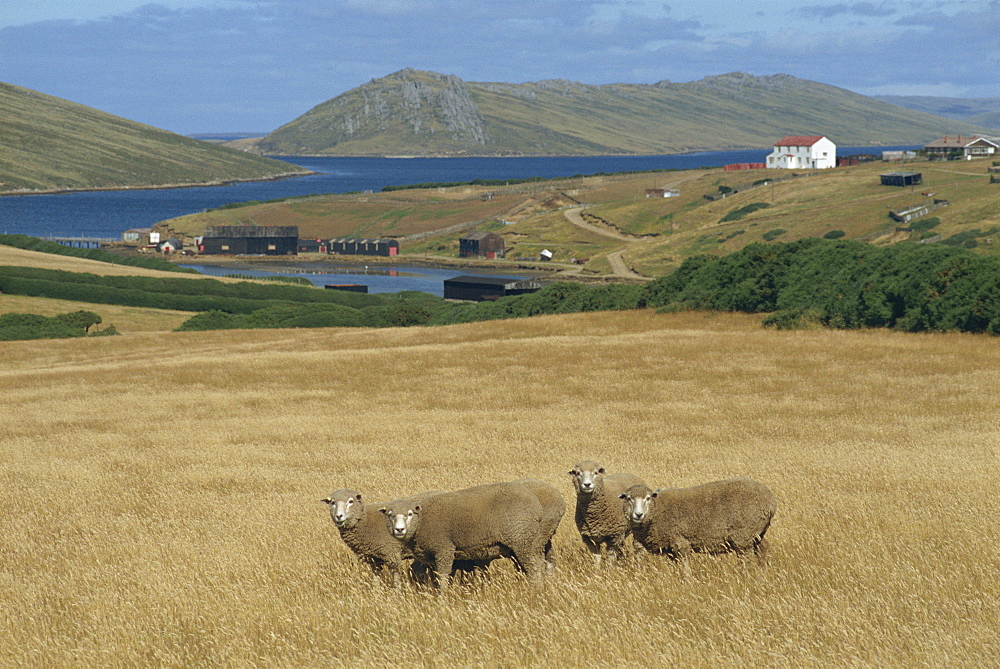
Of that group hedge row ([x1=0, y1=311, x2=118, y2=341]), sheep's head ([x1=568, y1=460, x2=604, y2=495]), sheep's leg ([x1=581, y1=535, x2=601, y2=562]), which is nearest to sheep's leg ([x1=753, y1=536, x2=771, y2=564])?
sheep's leg ([x1=581, y1=535, x2=601, y2=562])

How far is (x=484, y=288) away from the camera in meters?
142

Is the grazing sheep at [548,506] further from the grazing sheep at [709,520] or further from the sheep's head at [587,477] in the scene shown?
the grazing sheep at [709,520]

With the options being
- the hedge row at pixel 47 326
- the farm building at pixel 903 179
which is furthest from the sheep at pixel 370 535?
the farm building at pixel 903 179

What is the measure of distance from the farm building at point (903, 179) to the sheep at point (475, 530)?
639ft

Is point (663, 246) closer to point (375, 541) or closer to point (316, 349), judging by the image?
point (316, 349)

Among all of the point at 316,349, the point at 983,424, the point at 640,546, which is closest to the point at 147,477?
the point at 640,546

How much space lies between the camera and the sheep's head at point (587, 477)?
1220 cm

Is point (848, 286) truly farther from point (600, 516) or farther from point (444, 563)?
point (444, 563)

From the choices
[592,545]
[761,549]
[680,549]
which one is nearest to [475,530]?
[592,545]

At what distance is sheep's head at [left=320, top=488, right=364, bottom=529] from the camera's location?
1188 centimetres

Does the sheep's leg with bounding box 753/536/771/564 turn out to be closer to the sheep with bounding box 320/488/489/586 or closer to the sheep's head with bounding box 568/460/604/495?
the sheep's head with bounding box 568/460/604/495

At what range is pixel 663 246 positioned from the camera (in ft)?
579

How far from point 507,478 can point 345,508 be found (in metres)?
7.19

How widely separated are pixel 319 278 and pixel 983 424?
165 meters
